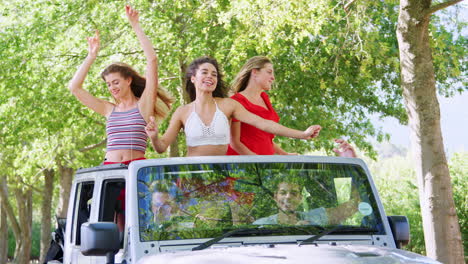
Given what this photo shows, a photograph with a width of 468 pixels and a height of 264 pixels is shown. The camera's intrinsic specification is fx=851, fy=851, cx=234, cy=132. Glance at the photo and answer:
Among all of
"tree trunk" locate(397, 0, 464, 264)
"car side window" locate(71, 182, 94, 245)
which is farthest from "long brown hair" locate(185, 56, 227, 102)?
"tree trunk" locate(397, 0, 464, 264)

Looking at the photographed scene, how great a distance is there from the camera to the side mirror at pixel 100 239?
15.1 feet

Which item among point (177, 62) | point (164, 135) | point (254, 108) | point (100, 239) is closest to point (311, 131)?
point (254, 108)

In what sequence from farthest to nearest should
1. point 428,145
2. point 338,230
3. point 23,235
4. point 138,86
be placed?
point 23,235, point 428,145, point 138,86, point 338,230

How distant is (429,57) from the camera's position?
432 inches

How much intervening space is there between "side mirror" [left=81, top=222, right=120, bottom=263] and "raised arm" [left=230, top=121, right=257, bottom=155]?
2.17 m

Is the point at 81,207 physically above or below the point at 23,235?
below

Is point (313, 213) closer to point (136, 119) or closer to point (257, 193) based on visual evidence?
point (257, 193)

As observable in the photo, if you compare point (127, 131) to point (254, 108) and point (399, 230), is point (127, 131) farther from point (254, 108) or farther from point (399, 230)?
point (399, 230)

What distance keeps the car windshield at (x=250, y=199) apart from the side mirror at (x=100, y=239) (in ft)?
0.96

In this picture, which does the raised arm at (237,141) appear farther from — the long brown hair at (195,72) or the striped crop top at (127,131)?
the striped crop top at (127,131)

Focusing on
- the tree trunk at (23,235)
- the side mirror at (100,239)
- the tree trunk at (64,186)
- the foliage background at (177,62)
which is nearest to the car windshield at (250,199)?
the side mirror at (100,239)

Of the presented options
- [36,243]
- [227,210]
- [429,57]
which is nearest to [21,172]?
[429,57]

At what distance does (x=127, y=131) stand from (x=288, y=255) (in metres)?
2.64

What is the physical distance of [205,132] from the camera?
6.20 meters
